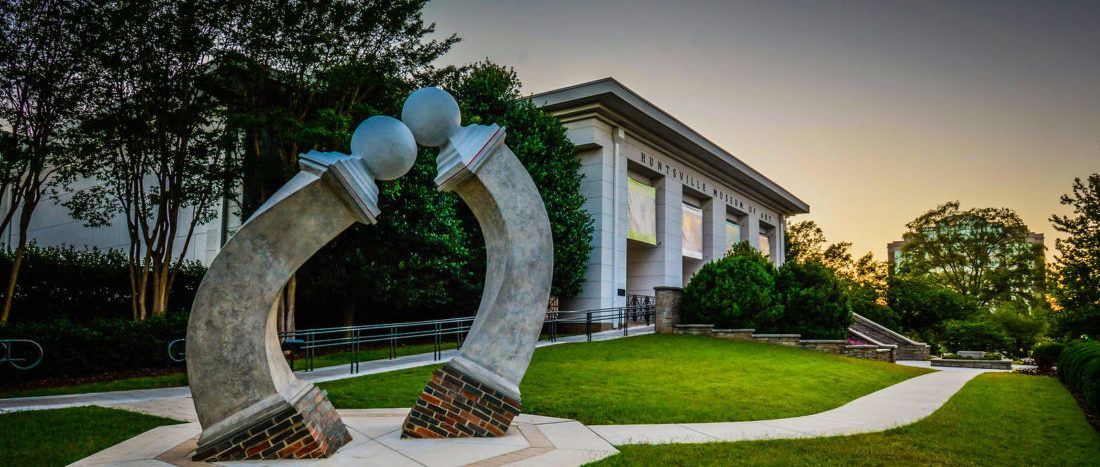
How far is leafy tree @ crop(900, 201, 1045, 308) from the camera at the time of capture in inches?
1667

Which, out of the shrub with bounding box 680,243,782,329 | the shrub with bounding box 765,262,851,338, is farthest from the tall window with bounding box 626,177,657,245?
the shrub with bounding box 765,262,851,338

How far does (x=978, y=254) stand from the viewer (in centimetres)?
4409

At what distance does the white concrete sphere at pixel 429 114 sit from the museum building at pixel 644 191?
17735 millimetres

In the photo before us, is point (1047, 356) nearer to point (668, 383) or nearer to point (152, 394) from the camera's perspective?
point (668, 383)

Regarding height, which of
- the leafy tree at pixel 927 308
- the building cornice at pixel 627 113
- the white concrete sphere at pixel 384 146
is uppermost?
the building cornice at pixel 627 113

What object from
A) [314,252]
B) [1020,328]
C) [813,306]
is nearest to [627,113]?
[813,306]

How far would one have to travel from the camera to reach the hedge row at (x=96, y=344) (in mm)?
13180

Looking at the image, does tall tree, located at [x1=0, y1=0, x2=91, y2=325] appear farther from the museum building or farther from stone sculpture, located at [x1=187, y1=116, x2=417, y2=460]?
the museum building

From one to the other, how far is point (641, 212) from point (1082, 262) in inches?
604

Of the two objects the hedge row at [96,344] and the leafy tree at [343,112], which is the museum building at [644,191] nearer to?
the leafy tree at [343,112]

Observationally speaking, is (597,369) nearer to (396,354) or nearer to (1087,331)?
(396,354)

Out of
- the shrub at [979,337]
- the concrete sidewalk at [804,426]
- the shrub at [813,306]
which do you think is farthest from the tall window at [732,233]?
the concrete sidewalk at [804,426]

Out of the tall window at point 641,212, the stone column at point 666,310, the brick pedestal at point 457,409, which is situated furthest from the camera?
the tall window at point 641,212

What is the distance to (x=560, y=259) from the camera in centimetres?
2267
